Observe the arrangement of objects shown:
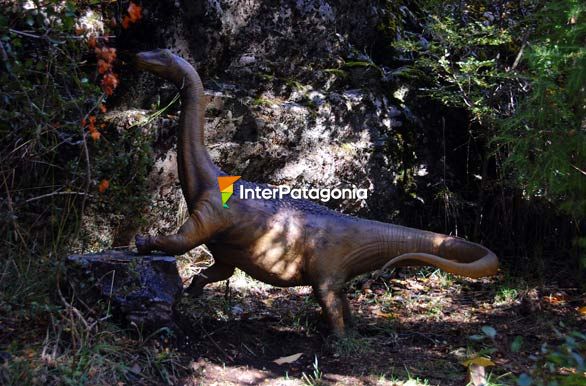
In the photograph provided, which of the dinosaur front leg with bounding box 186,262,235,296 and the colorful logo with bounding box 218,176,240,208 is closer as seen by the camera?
the colorful logo with bounding box 218,176,240,208

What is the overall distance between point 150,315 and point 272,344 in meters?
0.96

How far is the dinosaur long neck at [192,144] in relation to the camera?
432 cm

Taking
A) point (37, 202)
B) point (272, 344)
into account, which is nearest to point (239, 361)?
point (272, 344)

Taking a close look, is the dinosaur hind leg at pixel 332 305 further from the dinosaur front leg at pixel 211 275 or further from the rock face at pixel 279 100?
the rock face at pixel 279 100

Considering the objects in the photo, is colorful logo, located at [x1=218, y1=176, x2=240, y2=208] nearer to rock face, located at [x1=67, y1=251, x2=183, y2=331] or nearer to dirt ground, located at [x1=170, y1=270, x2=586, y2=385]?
rock face, located at [x1=67, y1=251, x2=183, y2=331]

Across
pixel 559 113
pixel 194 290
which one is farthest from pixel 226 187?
pixel 559 113

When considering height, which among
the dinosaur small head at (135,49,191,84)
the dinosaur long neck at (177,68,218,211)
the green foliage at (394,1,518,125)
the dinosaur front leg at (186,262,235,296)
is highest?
the green foliage at (394,1,518,125)

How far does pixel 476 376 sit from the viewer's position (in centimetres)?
358

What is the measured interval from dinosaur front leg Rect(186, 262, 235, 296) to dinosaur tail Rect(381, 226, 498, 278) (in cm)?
118

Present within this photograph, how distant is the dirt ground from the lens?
3805 mm

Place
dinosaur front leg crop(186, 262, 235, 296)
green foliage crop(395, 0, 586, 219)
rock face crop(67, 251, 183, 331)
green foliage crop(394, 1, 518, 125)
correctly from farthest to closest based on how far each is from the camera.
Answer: green foliage crop(394, 1, 518, 125) < dinosaur front leg crop(186, 262, 235, 296) < green foliage crop(395, 0, 586, 219) < rock face crop(67, 251, 183, 331)

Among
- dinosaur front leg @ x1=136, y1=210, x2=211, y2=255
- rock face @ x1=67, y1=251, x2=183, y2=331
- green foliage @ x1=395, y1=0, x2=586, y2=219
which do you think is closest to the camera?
rock face @ x1=67, y1=251, x2=183, y2=331

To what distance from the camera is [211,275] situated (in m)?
4.57

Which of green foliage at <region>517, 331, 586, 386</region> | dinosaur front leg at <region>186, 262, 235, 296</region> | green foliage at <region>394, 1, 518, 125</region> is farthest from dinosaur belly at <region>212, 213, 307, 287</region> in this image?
green foliage at <region>394, 1, 518, 125</region>
